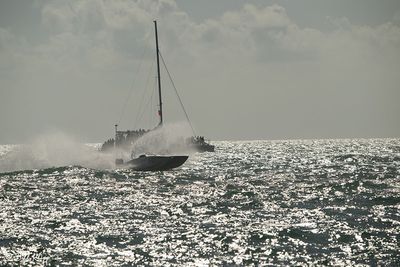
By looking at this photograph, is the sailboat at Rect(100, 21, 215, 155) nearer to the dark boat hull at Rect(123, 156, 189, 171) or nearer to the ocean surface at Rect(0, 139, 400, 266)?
the dark boat hull at Rect(123, 156, 189, 171)

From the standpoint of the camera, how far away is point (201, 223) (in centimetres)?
2561

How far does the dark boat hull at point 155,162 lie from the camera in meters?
56.2

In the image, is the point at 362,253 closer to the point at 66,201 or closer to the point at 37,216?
the point at 37,216

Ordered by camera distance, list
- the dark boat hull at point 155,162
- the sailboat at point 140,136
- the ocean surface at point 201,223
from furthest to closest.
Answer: the sailboat at point 140,136 < the dark boat hull at point 155,162 < the ocean surface at point 201,223

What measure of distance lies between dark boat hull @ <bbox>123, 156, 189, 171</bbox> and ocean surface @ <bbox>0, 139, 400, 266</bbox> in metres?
9.97

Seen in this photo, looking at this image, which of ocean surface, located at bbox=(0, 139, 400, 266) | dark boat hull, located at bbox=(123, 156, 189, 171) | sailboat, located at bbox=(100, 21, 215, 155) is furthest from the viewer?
sailboat, located at bbox=(100, 21, 215, 155)

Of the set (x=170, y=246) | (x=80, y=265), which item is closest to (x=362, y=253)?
(x=170, y=246)

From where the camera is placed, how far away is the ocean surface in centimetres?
1883

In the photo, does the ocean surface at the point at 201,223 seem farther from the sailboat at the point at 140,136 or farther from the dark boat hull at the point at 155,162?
the sailboat at the point at 140,136

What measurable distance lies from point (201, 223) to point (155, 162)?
3108 cm

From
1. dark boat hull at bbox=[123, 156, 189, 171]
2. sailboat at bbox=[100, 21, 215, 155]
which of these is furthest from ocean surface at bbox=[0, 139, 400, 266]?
sailboat at bbox=[100, 21, 215, 155]

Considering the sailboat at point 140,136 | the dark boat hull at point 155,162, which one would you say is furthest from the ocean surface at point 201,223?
the sailboat at point 140,136

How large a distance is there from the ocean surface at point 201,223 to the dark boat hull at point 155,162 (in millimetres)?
9969

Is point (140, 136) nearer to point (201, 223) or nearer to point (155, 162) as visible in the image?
point (155, 162)
